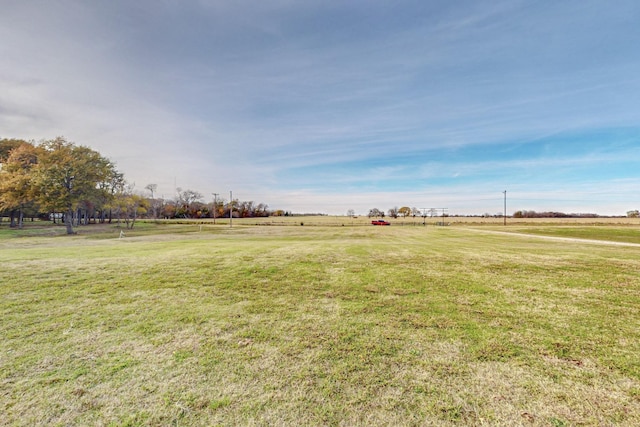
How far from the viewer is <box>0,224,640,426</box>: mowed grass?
253 cm

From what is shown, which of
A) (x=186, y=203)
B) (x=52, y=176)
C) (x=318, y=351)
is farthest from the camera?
(x=186, y=203)

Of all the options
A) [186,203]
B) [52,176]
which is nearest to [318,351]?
[52,176]

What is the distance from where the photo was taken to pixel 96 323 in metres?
4.47

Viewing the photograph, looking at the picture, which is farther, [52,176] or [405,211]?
[405,211]

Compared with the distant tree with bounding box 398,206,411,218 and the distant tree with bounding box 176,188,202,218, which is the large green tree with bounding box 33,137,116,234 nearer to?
the distant tree with bounding box 176,188,202,218

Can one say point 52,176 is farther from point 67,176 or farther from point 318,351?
point 318,351

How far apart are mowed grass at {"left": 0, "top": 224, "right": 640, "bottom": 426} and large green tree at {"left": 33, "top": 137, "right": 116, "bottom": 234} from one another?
30712 millimetres

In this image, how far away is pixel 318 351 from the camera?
3611 mm

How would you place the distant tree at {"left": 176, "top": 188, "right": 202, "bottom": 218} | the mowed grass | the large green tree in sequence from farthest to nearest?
1. the distant tree at {"left": 176, "top": 188, "right": 202, "bottom": 218}
2. the large green tree
3. the mowed grass

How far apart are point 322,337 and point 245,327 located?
54.1 inches

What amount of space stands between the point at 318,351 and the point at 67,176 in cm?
4067

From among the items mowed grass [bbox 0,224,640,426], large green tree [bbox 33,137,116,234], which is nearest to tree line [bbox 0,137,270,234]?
large green tree [bbox 33,137,116,234]

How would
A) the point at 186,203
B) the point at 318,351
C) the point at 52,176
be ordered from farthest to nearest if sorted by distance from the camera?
1. the point at 186,203
2. the point at 52,176
3. the point at 318,351

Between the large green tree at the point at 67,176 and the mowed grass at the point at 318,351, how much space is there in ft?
101
